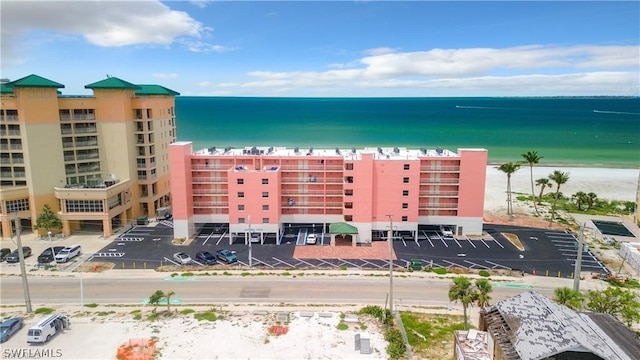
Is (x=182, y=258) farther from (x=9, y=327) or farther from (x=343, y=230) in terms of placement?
(x=343, y=230)

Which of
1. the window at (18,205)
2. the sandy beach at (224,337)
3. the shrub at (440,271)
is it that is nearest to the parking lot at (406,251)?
the shrub at (440,271)

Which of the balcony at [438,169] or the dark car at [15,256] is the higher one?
the balcony at [438,169]

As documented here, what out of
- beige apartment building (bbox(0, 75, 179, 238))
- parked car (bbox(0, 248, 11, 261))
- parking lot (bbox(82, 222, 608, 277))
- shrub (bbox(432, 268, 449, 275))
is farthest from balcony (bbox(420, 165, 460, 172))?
parked car (bbox(0, 248, 11, 261))

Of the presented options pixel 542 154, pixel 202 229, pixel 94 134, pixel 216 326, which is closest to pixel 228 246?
pixel 202 229

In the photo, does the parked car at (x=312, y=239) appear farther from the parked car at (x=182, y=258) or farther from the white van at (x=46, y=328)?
the white van at (x=46, y=328)

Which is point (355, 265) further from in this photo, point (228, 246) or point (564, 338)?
point (564, 338)
